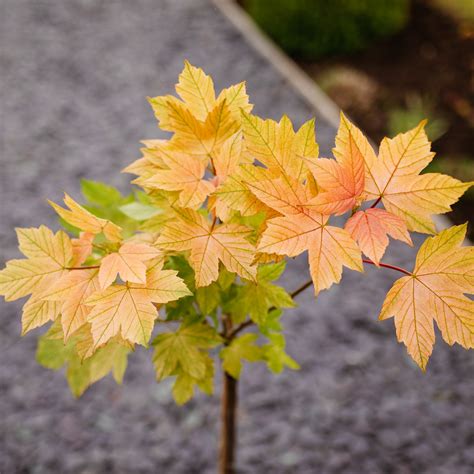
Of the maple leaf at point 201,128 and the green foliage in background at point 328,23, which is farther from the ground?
the green foliage in background at point 328,23

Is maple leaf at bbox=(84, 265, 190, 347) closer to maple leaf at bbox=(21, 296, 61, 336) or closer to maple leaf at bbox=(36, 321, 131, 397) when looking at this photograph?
maple leaf at bbox=(21, 296, 61, 336)

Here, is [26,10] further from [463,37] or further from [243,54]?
[463,37]

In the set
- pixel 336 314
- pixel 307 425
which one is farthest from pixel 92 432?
pixel 336 314

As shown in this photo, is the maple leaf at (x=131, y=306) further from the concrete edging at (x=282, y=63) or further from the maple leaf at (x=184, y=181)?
the concrete edging at (x=282, y=63)

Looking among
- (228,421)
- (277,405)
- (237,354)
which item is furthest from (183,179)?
(277,405)

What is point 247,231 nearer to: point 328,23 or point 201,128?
point 201,128

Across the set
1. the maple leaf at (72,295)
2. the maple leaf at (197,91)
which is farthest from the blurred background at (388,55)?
the maple leaf at (72,295)
